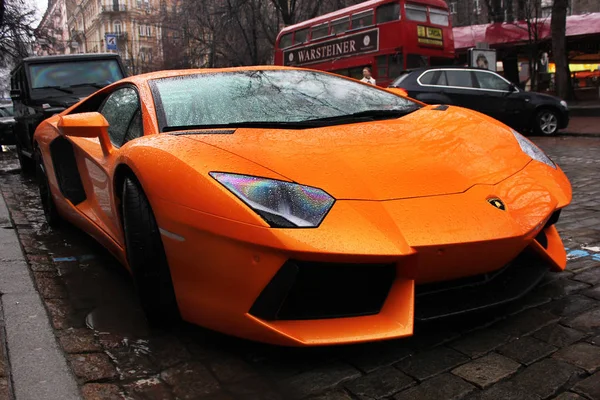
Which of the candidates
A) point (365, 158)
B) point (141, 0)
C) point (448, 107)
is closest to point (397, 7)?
point (448, 107)

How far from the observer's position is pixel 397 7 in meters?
14.9

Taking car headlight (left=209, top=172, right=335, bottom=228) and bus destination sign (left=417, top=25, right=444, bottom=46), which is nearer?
car headlight (left=209, top=172, right=335, bottom=228)

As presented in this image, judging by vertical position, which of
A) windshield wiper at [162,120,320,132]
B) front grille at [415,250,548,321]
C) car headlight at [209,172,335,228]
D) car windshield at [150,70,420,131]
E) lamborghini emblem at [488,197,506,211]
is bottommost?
front grille at [415,250,548,321]

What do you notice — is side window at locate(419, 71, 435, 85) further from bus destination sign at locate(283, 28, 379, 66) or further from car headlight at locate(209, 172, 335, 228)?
car headlight at locate(209, 172, 335, 228)

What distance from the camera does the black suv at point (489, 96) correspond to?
484 inches

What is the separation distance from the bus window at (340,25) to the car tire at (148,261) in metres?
15.0

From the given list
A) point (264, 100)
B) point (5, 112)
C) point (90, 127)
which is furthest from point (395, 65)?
point (90, 127)

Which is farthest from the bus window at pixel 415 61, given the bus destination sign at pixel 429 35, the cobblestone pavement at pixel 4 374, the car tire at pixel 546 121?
the cobblestone pavement at pixel 4 374

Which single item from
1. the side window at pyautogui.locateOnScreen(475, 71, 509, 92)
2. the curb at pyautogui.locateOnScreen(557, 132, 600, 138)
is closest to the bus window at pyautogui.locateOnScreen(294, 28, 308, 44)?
the side window at pyautogui.locateOnScreen(475, 71, 509, 92)

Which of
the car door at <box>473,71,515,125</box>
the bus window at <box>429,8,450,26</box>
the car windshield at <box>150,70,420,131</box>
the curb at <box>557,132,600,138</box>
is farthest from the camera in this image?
the bus window at <box>429,8,450,26</box>

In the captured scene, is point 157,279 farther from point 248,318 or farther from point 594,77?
point 594,77

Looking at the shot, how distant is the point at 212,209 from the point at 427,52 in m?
14.2

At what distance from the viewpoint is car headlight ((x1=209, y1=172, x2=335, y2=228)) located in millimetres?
2006

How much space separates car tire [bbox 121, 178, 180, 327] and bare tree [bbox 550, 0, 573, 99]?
1766 cm
